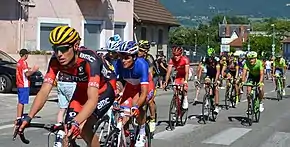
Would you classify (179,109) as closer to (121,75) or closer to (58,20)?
(121,75)

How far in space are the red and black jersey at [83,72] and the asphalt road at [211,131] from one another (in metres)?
4.40

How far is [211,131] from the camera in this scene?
13383 millimetres

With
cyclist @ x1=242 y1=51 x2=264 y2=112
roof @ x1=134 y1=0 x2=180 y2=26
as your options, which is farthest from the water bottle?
roof @ x1=134 y1=0 x2=180 y2=26

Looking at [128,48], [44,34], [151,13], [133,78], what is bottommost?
[133,78]

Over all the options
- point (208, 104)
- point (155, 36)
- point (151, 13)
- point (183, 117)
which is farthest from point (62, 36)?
point (155, 36)

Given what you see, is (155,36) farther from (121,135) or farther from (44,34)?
(121,135)

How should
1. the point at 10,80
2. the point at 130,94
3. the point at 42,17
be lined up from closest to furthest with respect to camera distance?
the point at 130,94 → the point at 10,80 → the point at 42,17

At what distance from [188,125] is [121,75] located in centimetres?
605

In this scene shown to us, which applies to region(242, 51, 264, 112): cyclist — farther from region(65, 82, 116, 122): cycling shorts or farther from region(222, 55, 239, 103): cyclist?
region(65, 82, 116, 122): cycling shorts

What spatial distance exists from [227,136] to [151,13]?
30.4m

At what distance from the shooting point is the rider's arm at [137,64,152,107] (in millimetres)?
7914

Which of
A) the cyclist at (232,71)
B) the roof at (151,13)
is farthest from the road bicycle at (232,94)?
the roof at (151,13)

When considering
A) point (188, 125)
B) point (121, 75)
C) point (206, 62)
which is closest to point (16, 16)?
point (206, 62)

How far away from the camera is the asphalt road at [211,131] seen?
456 inches
